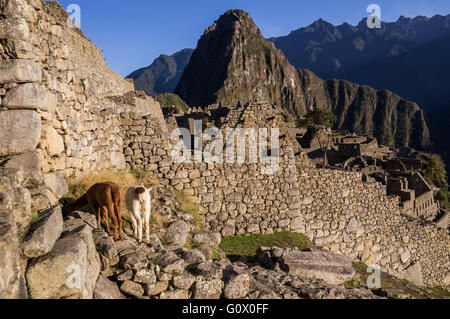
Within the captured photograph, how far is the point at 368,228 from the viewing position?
13.6m

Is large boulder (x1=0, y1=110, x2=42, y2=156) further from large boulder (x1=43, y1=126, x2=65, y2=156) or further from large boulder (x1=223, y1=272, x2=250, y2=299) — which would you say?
large boulder (x1=223, y1=272, x2=250, y2=299)

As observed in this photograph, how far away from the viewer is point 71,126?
5781 mm

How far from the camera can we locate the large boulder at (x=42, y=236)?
2.79 metres

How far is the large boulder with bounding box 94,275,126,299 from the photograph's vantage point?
3.14m

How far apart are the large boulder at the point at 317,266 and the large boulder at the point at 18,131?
5355mm

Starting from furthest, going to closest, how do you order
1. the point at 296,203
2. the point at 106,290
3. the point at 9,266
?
the point at 296,203, the point at 106,290, the point at 9,266

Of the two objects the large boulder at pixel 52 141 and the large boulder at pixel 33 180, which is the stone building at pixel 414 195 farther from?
the large boulder at pixel 33 180

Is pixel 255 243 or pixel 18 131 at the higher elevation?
pixel 18 131
